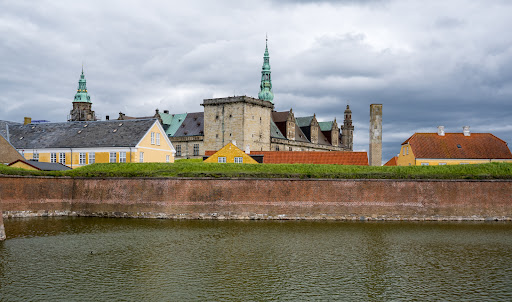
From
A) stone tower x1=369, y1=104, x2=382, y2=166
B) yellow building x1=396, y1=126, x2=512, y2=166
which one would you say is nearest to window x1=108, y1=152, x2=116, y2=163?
stone tower x1=369, y1=104, x2=382, y2=166

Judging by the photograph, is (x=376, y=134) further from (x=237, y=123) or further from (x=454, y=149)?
(x=237, y=123)

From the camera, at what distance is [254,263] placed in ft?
62.7

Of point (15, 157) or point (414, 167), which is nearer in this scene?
point (414, 167)

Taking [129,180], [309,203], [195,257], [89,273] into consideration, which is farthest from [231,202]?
[89,273]

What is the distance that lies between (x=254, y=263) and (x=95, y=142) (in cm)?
3164

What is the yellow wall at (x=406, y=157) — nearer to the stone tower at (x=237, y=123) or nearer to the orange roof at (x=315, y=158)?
the orange roof at (x=315, y=158)

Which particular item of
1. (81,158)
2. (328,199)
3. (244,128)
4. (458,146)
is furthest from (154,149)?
(458,146)

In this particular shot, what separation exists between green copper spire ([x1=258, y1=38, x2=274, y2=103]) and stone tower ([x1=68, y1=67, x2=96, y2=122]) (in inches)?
1398

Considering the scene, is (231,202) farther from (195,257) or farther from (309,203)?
(195,257)

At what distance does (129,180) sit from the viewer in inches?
1355

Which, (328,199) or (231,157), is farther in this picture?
(231,157)

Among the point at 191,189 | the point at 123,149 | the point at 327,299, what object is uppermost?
the point at 123,149

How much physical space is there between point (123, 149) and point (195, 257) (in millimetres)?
27316

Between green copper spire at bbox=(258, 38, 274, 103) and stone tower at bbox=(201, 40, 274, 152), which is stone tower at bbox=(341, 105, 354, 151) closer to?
green copper spire at bbox=(258, 38, 274, 103)
